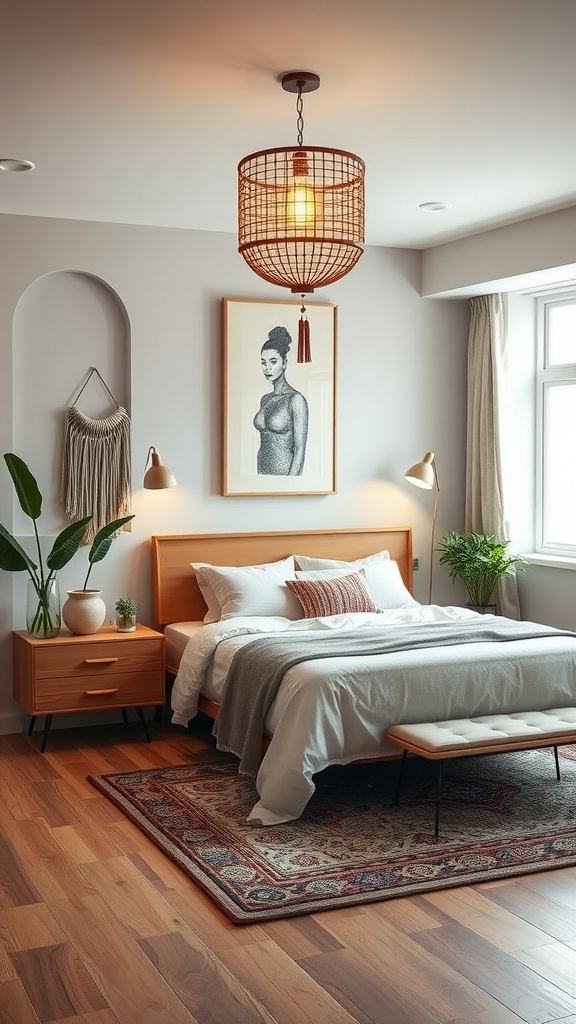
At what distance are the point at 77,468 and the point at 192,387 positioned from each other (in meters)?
0.80

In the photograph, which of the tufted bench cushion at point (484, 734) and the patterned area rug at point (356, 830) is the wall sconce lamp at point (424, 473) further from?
the tufted bench cushion at point (484, 734)

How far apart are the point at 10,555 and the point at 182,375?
4.60ft

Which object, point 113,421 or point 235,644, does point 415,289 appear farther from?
point 235,644

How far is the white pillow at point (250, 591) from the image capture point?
552 cm

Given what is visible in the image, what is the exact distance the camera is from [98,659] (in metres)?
5.20

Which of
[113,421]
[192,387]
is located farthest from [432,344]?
[113,421]

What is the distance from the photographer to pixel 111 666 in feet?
17.2

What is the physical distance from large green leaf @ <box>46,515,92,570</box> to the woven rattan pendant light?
2108 mm

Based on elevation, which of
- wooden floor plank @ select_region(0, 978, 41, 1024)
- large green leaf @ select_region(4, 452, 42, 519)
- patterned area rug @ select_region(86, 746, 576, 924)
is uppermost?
large green leaf @ select_region(4, 452, 42, 519)

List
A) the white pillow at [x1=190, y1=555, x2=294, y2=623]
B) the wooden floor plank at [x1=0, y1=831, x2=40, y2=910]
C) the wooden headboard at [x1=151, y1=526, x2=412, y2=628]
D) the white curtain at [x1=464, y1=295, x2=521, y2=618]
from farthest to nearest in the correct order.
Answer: the white curtain at [x1=464, y1=295, x2=521, y2=618], the wooden headboard at [x1=151, y1=526, x2=412, y2=628], the white pillow at [x1=190, y1=555, x2=294, y2=623], the wooden floor plank at [x1=0, y1=831, x2=40, y2=910]

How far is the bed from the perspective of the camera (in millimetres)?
4117

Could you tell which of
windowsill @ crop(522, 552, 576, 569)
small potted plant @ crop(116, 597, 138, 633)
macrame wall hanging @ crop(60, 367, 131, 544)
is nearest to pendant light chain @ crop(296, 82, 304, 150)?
macrame wall hanging @ crop(60, 367, 131, 544)

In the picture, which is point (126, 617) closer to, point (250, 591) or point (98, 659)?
point (98, 659)

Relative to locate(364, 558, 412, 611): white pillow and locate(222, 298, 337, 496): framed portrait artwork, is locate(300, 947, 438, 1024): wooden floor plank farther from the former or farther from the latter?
locate(222, 298, 337, 496): framed portrait artwork
